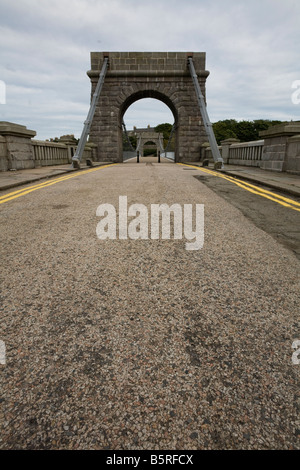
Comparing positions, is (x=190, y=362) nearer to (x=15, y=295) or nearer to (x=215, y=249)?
(x=15, y=295)

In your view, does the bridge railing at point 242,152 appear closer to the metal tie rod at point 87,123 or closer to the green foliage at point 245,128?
the metal tie rod at point 87,123

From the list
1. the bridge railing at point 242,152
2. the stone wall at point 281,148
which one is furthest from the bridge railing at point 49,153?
the stone wall at point 281,148

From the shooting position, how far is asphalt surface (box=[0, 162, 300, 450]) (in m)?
1.04

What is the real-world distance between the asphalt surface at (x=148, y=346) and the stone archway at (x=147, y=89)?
19.8 m

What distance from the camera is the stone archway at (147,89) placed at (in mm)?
20375

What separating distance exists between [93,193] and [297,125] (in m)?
7.28

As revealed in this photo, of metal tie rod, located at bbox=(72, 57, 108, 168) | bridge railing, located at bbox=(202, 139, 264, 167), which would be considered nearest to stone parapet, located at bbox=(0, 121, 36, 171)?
metal tie rod, located at bbox=(72, 57, 108, 168)

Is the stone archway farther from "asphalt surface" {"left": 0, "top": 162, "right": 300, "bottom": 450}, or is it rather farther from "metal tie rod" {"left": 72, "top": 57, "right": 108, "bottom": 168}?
"asphalt surface" {"left": 0, "top": 162, "right": 300, "bottom": 450}

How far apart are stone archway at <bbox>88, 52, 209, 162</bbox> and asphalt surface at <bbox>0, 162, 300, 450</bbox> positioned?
1976 cm

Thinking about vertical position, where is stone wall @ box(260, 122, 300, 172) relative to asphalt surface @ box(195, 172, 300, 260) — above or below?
above

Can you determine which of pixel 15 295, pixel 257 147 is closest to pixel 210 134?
pixel 257 147

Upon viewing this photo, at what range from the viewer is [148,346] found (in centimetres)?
144

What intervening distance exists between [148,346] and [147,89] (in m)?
22.2

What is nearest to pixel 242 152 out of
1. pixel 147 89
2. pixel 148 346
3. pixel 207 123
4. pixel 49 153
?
pixel 207 123
